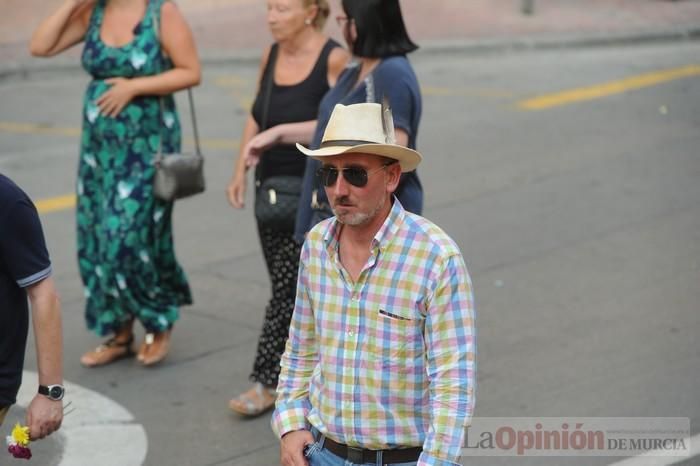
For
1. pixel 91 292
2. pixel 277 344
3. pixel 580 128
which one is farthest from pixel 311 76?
pixel 580 128

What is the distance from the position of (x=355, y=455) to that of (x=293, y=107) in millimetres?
2616

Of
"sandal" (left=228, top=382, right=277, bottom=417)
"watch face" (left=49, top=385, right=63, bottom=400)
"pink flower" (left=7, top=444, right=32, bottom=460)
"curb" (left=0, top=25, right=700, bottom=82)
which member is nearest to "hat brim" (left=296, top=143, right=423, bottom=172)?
"watch face" (left=49, top=385, right=63, bottom=400)

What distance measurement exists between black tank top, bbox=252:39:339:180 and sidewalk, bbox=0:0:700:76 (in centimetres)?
1083

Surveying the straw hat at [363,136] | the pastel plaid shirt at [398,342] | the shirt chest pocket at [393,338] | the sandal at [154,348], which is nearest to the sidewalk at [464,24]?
the sandal at [154,348]

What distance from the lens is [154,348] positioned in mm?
6844

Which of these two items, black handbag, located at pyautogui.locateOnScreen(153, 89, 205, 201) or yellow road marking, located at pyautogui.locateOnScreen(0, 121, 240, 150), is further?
yellow road marking, located at pyautogui.locateOnScreen(0, 121, 240, 150)

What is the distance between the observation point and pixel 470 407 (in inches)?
138

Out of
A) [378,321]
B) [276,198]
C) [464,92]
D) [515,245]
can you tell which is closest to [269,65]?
[276,198]

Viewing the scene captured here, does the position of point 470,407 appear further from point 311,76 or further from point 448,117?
point 448,117

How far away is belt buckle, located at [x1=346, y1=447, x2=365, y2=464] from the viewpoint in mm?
3641

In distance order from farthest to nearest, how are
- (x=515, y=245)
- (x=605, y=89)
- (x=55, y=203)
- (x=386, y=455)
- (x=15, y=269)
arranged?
(x=605, y=89)
(x=55, y=203)
(x=515, y=245)
(x=15, y=269)
(x=386, y=455)

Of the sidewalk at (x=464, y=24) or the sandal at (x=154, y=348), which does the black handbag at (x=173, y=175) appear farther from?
the sidewalk at (x=464, y=24)

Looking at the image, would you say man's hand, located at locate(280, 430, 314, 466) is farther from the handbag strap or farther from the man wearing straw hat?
the handbag strap

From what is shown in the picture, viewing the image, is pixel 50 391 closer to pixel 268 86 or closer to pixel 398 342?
pixel 398 342
